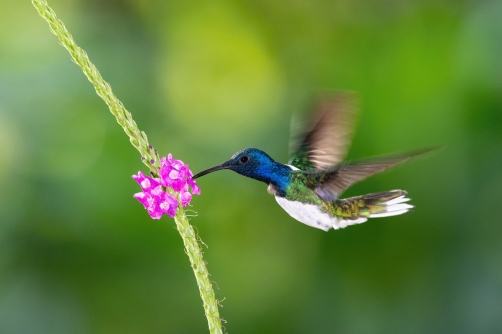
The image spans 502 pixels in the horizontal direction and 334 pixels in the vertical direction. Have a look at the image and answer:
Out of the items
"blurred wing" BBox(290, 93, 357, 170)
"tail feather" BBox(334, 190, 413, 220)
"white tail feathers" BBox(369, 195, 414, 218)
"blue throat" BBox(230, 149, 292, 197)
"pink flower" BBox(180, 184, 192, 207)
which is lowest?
"pink flower" BBox(180, 184, 192, 207)

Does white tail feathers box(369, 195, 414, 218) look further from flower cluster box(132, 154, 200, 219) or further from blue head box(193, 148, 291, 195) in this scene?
flower cluster box(132, 154, 200, 219)

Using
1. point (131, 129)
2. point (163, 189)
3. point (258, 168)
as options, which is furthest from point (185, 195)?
point (258, 168)

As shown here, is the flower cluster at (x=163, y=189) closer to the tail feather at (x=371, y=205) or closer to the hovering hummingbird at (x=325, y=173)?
the hovering hummingbird at (x=325, y=173)

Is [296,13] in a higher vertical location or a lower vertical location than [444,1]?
higher

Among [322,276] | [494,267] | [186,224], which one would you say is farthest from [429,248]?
[186,224]

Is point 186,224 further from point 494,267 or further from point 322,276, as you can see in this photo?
point 494,267

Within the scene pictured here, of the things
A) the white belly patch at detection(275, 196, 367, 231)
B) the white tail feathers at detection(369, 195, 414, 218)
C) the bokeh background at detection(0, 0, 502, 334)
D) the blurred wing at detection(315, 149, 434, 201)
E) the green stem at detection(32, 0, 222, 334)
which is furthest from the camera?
the bokeh background at detection(0, 0, 502, 334)

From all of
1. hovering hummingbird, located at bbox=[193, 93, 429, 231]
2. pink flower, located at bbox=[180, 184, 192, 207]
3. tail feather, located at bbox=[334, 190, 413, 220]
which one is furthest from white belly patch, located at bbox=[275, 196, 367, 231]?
pink flower, located at bbox=[180, 184, 192, 207]
